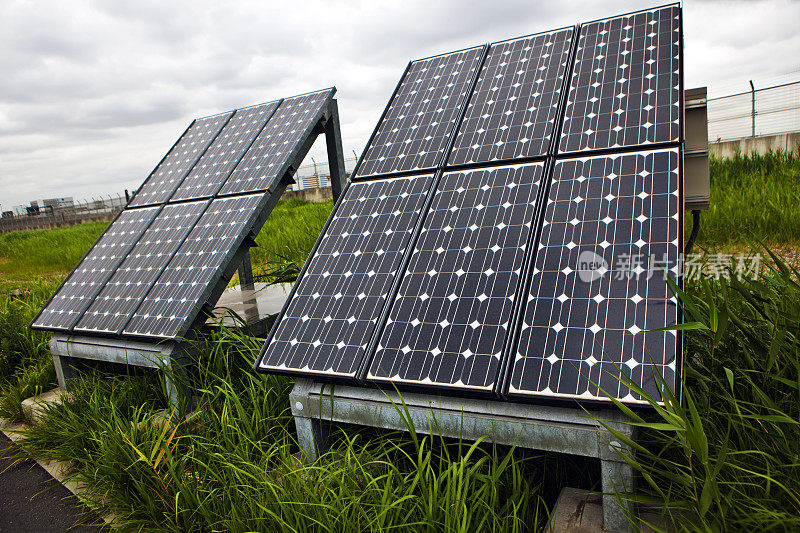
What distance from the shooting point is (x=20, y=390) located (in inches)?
208

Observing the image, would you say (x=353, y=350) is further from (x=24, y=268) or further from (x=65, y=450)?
(x=24, y=268)

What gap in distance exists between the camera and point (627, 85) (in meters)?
3.58

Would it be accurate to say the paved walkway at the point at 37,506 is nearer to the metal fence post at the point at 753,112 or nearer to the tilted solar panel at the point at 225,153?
the tilted solar panel at the point at 225,153

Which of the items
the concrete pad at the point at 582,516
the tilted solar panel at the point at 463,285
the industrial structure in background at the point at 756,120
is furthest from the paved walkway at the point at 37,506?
the industrial structure in background at the point at 756,120

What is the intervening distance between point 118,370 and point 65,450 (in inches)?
54.2

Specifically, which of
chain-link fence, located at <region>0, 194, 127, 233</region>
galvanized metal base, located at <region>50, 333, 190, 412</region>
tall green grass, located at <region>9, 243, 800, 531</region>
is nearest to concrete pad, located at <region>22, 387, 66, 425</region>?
galvanized metal base, located at <region>50, 333, 190, 412</region>

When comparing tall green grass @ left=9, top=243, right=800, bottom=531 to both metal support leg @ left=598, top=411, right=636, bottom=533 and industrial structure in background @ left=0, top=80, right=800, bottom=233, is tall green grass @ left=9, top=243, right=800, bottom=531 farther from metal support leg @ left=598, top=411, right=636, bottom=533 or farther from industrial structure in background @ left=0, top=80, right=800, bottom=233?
industrial structure in background @ left=0, top=80, right=800, bottom=233

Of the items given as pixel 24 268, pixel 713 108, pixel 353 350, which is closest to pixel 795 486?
pixel 353 350

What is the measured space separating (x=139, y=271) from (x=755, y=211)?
8.02 metres

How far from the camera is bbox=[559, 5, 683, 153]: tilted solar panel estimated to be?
3.25 m

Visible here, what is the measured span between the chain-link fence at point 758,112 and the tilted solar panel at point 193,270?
19.3 metres

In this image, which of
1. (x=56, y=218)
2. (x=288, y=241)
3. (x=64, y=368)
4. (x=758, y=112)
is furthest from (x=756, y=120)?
(x=56, y=218)

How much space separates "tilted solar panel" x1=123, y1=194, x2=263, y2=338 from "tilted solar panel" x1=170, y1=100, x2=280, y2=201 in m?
0.61

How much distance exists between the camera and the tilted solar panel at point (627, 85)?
325 centimetres
